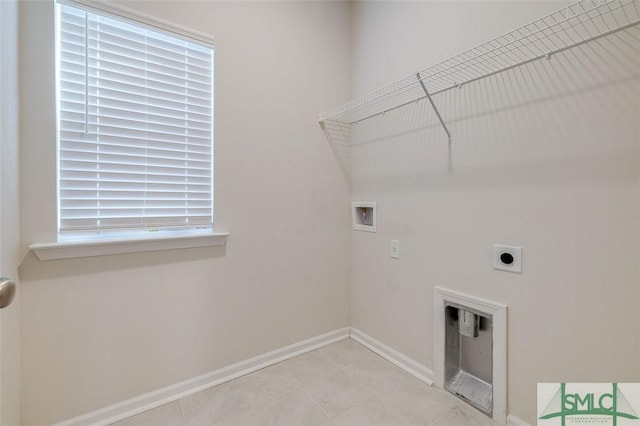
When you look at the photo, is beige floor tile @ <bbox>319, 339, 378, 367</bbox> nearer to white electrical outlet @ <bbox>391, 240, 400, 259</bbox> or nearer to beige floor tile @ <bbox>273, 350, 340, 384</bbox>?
beige floor tile @ <bbox>273, 350, 340, 384</bbox>

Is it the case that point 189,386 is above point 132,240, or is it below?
below

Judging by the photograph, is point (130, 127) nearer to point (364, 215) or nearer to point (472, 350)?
point (364, 215)

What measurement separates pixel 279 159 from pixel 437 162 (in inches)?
40.0

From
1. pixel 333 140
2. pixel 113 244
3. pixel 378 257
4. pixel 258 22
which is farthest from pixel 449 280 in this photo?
pixel 258 22

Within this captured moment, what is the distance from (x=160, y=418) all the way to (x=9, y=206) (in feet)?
3.95

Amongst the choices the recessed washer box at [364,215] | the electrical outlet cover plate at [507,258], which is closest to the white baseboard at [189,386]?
the recessed washer box at [364,215]

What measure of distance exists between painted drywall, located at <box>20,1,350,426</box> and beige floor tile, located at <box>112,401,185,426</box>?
0.12m

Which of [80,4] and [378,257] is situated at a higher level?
[80,4]

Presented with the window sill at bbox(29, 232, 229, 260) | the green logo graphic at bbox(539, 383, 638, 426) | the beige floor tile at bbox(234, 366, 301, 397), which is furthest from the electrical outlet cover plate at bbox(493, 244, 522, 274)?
the window sill at bbox(29, 232, 229, 260)

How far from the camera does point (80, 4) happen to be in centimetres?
129

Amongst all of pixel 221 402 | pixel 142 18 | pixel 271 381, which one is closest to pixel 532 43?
pixel 142 18

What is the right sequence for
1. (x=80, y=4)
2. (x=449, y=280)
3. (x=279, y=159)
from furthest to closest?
(x=279, y=159) < (x=449, y=280) < (x=80, y=4)

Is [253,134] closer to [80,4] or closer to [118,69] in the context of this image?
[118,69]

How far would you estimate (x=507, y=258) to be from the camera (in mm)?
1351
